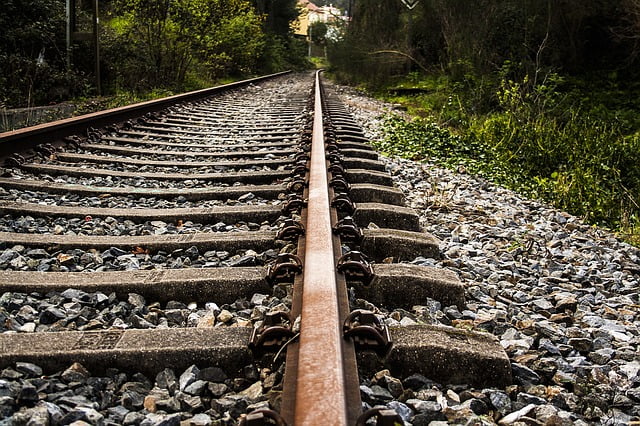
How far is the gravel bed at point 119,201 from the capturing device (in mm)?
3074

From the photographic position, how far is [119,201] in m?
3.19

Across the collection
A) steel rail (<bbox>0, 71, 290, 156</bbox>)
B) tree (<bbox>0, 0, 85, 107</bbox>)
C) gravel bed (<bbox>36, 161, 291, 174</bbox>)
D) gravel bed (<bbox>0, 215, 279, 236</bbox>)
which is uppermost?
tree (<bbox>0, 0, 85, 107</bbox>)

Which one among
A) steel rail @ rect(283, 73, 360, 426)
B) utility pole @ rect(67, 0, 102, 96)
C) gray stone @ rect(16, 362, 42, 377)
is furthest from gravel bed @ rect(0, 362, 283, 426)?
utility pole @ rect(67, 0, 102, 96)

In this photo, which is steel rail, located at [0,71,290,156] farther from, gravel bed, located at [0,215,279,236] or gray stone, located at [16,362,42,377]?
gray stone, located at [16,362,42,377]

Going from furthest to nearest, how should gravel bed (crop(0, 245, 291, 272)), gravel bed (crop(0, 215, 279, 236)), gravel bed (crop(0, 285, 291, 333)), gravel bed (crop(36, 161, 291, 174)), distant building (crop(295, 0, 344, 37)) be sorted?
distant building (crop(295, 0, 344, 37)) < gravel bed (crop(36, 161, 291, 174)) < gravel bed (crop(0, 215, 279, 236)) < gravel bed (crop(0, 245, 291, 272)) < gravel bed (crop(0, 285, 291, 333))

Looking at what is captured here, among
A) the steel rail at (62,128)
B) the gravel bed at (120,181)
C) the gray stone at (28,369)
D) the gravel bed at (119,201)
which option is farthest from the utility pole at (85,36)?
the gray stone at (28,369)

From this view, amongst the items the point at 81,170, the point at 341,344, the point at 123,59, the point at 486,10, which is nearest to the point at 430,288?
the point at 341,344

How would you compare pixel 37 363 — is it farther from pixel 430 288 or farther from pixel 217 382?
pixel 430 288

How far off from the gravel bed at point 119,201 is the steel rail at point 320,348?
1.26 m

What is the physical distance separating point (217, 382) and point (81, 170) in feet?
9.07

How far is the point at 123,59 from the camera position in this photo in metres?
11.3

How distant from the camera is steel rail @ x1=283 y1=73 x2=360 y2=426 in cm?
100

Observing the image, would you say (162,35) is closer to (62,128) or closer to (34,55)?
(34,55)

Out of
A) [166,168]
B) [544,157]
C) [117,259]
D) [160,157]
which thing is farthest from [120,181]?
[544,157]
